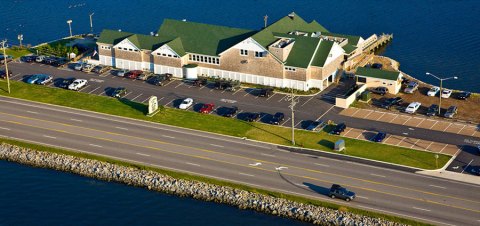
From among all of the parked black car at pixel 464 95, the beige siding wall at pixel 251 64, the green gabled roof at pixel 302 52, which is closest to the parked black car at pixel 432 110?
the parked black car at pixel 464 95

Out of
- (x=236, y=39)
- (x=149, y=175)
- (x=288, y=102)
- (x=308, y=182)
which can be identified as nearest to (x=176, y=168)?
(x=149, y=175)

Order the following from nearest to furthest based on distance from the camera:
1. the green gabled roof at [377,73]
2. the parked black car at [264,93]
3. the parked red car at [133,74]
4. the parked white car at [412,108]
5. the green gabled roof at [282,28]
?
the parked white car at [412,108] < the parked black car at [264,93] < the green gabled roof at [377,73] < the green gabled roof at [282,28] < the parked red car at [133,74]

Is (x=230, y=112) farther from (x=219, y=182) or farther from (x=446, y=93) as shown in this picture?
(x=446, y=93)

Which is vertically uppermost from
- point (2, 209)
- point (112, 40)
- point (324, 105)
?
point (112, 40)

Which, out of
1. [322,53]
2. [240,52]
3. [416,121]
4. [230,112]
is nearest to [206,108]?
[230,112]

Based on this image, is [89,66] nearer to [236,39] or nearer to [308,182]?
[236,39]

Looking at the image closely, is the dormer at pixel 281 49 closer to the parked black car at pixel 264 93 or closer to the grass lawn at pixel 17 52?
the parked black car at pixel 264 93

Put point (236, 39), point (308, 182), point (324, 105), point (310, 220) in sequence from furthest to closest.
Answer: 1. point (236, 39)
2. point (324, 105)
3. point (308, 182)
4. point (310, 220)
